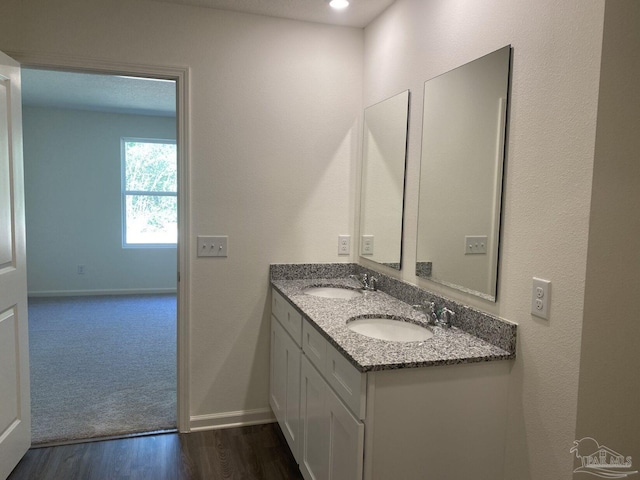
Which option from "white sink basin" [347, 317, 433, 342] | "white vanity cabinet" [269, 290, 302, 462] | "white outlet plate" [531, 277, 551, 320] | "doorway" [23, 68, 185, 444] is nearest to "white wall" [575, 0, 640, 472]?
"white outlet plate" [531, 277, 551, 320]

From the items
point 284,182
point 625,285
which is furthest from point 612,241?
point 284,182

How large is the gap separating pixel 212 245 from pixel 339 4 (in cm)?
→ 147

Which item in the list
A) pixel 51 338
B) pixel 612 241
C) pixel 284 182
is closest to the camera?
pixel 612 241

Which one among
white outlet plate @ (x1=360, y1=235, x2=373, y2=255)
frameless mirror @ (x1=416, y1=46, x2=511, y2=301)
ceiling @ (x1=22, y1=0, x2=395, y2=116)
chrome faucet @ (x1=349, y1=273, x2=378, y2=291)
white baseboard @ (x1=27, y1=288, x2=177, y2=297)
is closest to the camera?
frameless mirror @ (x1=416, y1=46, x2=511, y2=301)

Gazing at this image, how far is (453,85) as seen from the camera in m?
2.00

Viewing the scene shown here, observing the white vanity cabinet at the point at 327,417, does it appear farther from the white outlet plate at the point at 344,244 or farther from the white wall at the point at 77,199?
the white wall at the point at 77,199

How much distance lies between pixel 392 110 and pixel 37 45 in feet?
6.01

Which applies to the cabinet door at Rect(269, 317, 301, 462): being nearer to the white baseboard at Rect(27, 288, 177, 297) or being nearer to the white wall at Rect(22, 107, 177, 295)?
the white baseboard at Rect(27, 288, 177, 297)

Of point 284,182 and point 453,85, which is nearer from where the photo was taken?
point 453,85

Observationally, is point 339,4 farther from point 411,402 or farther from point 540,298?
point 411,402

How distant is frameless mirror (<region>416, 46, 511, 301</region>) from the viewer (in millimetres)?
1750

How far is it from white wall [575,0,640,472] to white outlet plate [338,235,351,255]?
1722 millimetres

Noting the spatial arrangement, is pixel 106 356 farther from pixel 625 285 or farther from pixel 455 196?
pixel 625 285

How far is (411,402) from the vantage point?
5.10 ft
